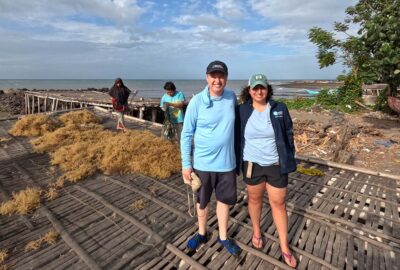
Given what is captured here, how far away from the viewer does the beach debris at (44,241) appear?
10.3 ft

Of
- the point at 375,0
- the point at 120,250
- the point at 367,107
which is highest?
the point at 375,0

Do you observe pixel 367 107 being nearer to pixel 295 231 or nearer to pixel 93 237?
pixel 295 231

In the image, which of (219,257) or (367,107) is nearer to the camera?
(219,257)

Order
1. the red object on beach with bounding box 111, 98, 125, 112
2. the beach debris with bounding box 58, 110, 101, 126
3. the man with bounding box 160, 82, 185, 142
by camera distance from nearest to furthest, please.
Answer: the man with bounding box 160, 82, 185, 142
the red object on beach with bounding box 111, 98, 125, 112
the beach debris with bounding box 58, 110, 101, 126

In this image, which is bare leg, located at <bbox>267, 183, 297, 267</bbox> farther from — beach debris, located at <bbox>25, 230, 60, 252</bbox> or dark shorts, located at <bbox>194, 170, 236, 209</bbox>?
beach debris, located at <bbox>25, 230, 60, 252</bbox>

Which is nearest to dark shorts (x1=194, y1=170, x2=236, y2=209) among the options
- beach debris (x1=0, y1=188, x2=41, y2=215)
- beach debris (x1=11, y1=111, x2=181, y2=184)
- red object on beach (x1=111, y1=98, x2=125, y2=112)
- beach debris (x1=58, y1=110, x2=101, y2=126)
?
beach debris (x1=11, y1=111, x2=181, y2=184)

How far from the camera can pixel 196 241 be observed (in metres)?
3.17

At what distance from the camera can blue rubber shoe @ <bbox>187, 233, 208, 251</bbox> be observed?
10.3 ft

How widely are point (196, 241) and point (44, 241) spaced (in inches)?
77.4

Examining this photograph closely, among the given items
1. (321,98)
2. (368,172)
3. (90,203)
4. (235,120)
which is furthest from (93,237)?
(321,98)

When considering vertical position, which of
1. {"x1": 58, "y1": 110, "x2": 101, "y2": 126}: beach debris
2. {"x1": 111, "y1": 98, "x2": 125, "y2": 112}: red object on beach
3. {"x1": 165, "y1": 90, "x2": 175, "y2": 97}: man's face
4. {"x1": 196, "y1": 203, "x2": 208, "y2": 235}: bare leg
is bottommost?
{"x1": 196, "y1": 203, "x2": 208, "y2": 235}: bare leg

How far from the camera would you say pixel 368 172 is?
575 cm

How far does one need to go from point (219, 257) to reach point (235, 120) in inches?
65.3

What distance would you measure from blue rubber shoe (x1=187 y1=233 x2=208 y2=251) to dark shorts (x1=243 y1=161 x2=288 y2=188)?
998 mm
